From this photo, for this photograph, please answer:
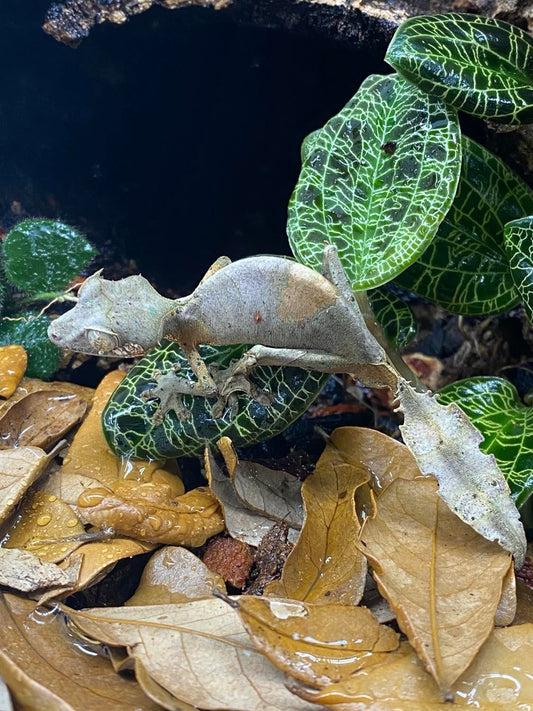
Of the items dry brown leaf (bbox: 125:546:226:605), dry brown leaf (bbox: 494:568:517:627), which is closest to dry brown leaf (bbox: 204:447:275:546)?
dry brown leaf (bbox: 125:546:226:605)

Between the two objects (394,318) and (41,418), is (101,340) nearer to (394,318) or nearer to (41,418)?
(41,418)

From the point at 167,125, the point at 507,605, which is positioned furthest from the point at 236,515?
the point at 167,125

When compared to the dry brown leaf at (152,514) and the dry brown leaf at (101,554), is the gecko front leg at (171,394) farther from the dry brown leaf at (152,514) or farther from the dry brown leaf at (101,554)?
the dry brown leaf at (101,554)

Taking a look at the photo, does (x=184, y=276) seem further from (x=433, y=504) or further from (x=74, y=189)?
(x=433, y=504)

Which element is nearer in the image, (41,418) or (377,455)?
(377,455)

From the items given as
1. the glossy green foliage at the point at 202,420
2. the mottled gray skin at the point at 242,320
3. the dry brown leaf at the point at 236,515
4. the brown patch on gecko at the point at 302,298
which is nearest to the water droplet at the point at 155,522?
the dry brown leaf at the point at 236,515

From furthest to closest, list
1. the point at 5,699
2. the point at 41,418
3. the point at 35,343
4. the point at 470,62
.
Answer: the point at 35,343 < the point at 41,418 < the point at 470,62 < the point at 5,699

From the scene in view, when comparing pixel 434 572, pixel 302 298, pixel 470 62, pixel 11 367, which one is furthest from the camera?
pixel 11 367
